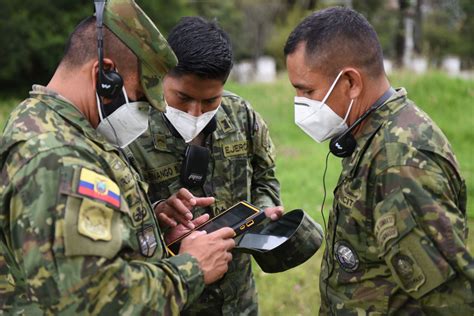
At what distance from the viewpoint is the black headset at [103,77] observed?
6.33 ft

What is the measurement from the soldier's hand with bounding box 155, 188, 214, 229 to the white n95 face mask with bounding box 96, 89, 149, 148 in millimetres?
485

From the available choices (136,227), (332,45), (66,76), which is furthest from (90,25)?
(332,45)

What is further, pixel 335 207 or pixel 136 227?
pixel 335 207

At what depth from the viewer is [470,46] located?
24.7 metres

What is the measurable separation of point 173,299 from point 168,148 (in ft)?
3.36

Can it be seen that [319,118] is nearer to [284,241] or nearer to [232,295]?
[284,241]

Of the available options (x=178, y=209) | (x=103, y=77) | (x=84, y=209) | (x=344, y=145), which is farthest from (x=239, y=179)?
(x=84, y=209)

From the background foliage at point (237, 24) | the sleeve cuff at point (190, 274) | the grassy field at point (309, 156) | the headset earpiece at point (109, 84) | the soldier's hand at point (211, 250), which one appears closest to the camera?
the headset earpiece at point (109, 84)

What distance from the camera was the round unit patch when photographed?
228cm

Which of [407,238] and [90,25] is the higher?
[90,25]

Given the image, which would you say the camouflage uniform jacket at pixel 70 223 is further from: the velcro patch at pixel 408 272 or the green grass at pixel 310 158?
the green grass at pixel 310 158

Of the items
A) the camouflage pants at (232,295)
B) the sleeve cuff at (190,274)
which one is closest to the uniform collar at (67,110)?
the sleeve cuff at (190,274)

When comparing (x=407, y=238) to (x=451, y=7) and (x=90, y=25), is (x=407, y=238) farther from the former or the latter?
(x=451, y=7)

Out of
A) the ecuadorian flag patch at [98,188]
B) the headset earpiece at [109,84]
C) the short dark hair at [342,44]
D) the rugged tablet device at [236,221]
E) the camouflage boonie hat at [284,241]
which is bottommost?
the camouflage boonie hat at [284,241]
